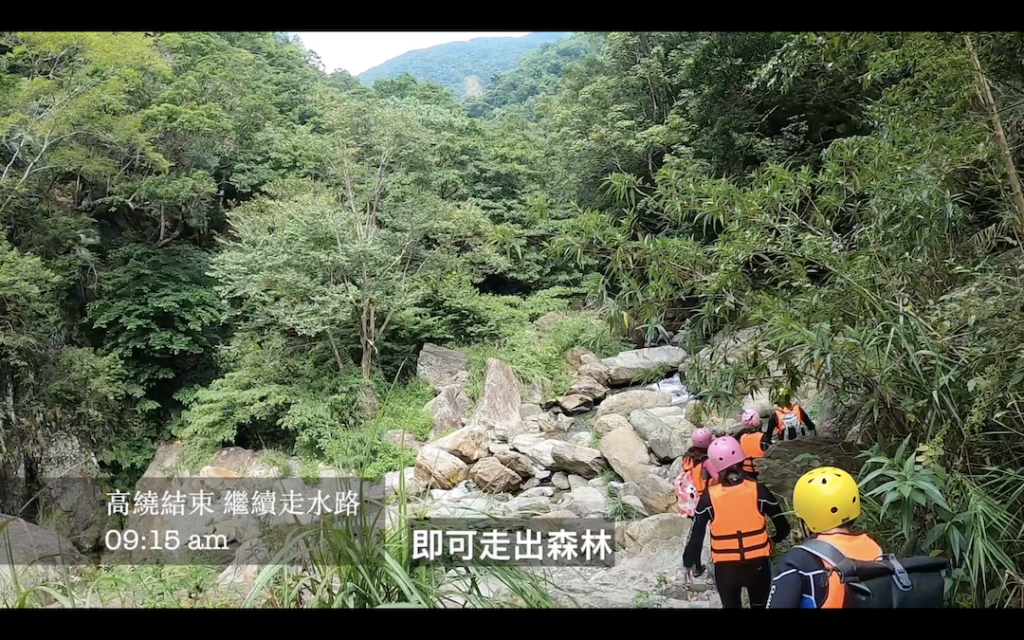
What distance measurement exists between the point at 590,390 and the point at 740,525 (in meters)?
6.06

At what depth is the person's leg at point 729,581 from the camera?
2277mm

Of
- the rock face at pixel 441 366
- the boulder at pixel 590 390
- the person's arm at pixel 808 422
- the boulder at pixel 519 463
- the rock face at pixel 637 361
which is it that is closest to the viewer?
the person's arm at pixel 808 422

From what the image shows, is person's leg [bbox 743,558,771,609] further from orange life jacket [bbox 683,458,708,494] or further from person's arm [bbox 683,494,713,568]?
orange life jacket [bbox 683,458,708,494]

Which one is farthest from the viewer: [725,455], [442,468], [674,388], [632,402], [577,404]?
[577,404]

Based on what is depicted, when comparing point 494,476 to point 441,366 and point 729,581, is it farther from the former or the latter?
point 441,366

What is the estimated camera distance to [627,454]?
18.2 ft

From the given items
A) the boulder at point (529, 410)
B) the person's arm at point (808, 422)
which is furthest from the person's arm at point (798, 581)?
the boulder at point (529, 410)

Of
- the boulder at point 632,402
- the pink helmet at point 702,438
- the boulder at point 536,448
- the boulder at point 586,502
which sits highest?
the pink helmet at point 702,438

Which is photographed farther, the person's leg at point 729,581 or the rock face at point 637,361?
the rock face at point 637,361

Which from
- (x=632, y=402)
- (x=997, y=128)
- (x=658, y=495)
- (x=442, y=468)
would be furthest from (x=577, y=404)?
(x=997, y=128)

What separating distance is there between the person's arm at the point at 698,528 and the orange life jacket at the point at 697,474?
30cm

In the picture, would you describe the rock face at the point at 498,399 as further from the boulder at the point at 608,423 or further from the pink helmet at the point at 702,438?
the pink helmet at the point at 702,438
